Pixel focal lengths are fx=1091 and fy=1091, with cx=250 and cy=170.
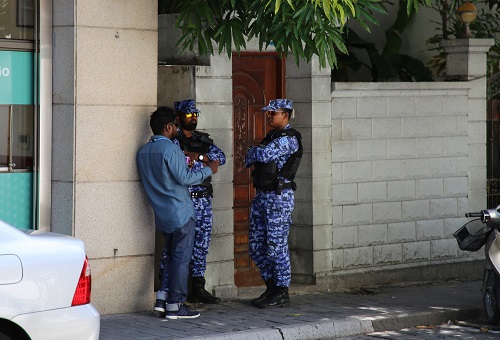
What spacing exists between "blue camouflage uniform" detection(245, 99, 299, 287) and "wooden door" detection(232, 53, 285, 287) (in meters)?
1.24

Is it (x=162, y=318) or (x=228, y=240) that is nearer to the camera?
(x=162, y=318)

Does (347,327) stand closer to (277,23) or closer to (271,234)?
(271,234)

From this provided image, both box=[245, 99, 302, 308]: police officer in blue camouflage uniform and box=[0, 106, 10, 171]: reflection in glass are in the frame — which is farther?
box=[245, 99, 302, 308]: police officer in blue camouflage uniform

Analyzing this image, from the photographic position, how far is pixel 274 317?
1030cm

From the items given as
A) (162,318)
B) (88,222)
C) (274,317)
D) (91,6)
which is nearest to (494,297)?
(274,317)

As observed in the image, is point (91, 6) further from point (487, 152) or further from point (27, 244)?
point (487, 152)

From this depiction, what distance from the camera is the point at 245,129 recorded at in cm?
1216

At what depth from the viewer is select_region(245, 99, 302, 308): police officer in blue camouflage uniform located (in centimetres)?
1073

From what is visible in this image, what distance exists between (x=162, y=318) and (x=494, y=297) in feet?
10.5

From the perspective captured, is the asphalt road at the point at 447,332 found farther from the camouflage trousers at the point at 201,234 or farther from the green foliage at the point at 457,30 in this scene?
the green foliage at the point at 457,30

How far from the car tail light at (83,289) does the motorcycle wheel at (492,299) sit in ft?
15.3

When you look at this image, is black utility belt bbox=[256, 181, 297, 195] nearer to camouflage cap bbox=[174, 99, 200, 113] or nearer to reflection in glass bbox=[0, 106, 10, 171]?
camouflage cap bbox=[174, 99, 200, 113]

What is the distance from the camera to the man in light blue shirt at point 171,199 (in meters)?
9.97

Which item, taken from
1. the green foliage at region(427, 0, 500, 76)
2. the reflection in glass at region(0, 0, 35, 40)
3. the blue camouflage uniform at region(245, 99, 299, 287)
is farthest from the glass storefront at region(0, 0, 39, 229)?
the green foliage at region(427, 0, 500, 76)
